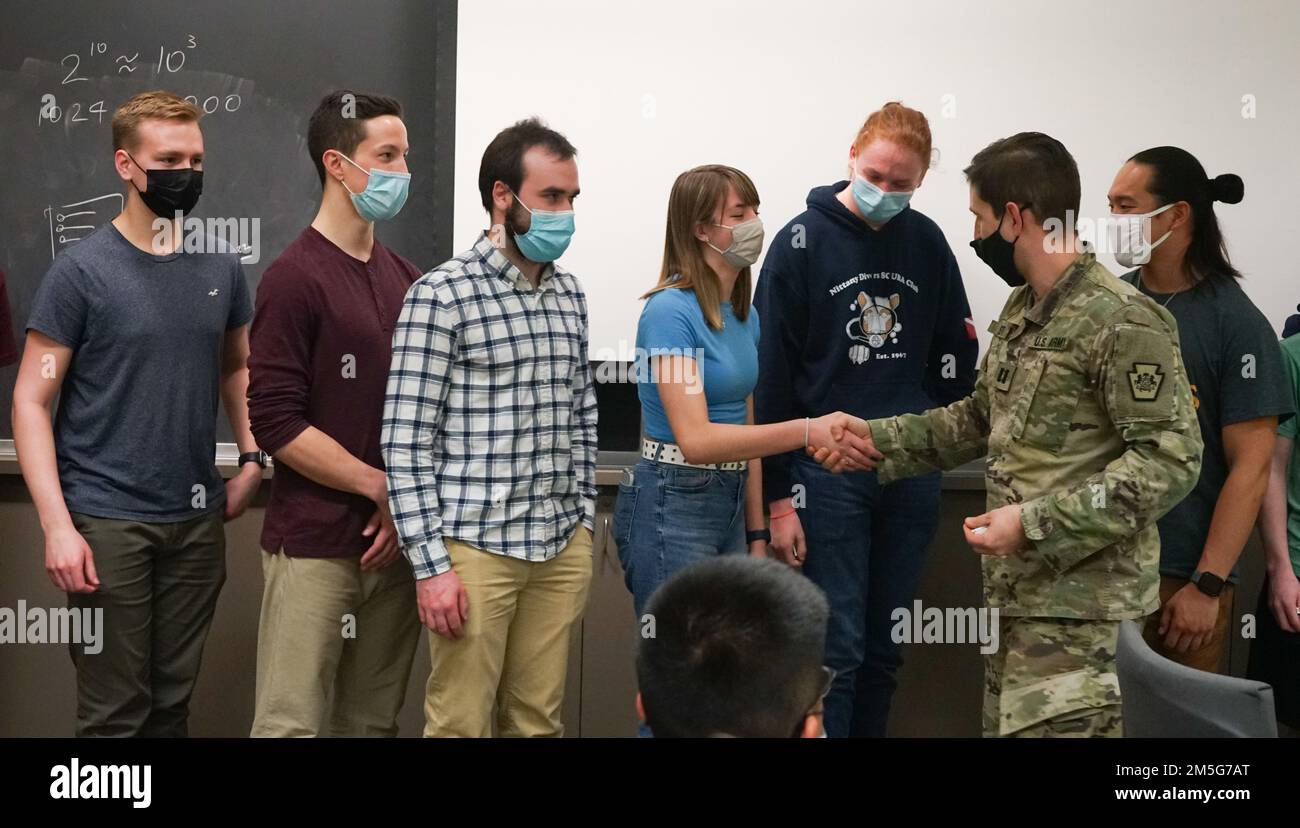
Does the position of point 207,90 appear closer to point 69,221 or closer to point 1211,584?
point 69,221

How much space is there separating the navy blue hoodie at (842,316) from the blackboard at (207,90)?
1051 mm

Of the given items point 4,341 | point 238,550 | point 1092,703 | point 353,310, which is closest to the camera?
point 1092,703

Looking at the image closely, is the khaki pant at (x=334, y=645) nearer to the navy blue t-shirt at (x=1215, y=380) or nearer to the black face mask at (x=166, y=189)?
the black face mask at (x=166, y=189)

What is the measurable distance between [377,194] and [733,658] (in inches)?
58.8

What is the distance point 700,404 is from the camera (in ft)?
7.66

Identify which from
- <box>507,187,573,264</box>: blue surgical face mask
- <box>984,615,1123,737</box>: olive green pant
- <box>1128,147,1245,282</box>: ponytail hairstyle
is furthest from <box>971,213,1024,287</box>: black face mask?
<box>507,187,573,264</box>: blue surgical face mask

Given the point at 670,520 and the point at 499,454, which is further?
the point at 670,520

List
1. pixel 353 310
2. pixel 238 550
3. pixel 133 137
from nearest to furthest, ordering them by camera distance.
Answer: pixel 353 310 < pixel 133 137 < pixel 238 550

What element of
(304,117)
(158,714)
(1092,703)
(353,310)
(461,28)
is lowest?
(158,714)

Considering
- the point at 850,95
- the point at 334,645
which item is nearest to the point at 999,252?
the point at 850,95
